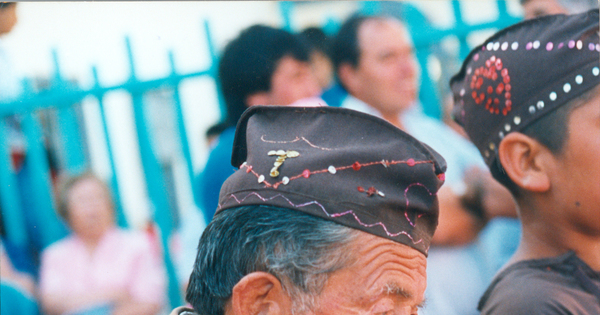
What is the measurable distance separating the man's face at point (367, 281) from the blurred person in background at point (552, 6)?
148cm

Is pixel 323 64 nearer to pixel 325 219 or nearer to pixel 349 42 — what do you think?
pixel 349 42

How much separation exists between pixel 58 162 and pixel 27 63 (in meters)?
0.84

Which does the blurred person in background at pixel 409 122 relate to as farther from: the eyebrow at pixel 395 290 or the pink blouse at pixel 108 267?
the pink blouse at pixel 108 267

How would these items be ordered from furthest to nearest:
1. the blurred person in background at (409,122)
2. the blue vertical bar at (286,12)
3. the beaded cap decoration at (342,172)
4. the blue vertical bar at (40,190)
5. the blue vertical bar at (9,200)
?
1. the blue vertical bar at (40,190)
2. the blue vertical bar at (9,200)
3. the blurred person in background at (409,122)
4. the blue vertical bar at (286,12)
5. the beaded cap decoration at (342,172)

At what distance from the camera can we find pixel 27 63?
234cm

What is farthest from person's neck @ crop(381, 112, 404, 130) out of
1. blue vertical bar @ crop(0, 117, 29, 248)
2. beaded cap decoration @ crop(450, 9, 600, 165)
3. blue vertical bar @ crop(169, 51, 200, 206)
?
blue vertical bar @ crop(0, 117, 29, 248)

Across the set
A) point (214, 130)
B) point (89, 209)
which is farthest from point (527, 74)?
point (89, 209)

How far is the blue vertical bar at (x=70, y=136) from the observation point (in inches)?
109

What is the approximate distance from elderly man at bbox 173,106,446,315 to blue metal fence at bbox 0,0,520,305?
137cm

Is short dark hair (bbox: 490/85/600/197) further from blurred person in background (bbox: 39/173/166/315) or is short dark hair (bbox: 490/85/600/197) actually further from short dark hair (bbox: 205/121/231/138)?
blurred person in background (bbox: 39/173/166/315)

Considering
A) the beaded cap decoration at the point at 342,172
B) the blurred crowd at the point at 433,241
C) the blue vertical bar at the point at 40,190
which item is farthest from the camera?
the blue vertical bar at the point at 40,190

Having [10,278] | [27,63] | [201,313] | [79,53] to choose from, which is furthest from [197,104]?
[201,313]

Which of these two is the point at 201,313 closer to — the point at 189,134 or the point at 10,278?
the point at 10,278

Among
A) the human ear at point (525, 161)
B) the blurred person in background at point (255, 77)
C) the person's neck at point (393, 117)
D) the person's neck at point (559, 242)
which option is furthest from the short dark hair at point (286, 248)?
the person's neck at point (393, 117)
